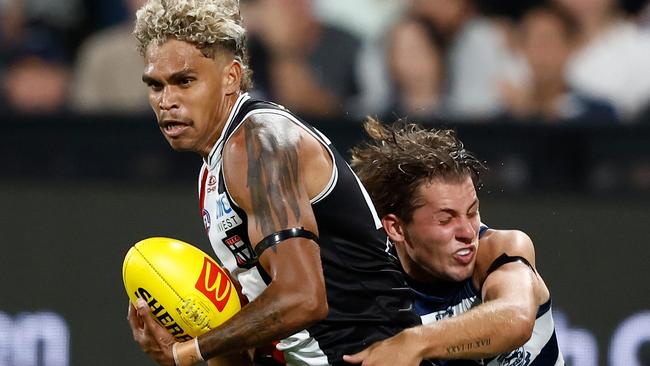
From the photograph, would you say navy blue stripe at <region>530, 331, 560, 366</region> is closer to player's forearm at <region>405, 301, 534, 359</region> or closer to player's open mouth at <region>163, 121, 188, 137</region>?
player's forearm at <region>405, 301, 534, 359</region>

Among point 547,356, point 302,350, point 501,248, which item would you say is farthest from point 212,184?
point 547,356

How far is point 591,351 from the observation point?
20.5ft

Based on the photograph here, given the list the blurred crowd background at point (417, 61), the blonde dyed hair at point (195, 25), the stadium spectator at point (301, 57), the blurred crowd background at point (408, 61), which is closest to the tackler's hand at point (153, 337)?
the blonde dyed hair at point (195, 25)

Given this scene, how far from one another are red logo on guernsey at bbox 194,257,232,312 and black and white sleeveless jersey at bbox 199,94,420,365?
0.17ft

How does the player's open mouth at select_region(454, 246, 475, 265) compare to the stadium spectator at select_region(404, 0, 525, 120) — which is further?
the stadium spectator at select_region(404, 0, 525, 120)

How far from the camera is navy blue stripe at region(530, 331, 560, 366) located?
4.73m

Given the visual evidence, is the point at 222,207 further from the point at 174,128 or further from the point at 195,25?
the point at 195,25

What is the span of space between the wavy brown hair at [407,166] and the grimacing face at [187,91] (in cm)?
89

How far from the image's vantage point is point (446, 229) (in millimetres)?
4645

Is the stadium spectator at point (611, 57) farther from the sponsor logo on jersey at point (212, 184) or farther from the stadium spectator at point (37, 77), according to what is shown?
the sponsor logo on jersey at point (212, 184)

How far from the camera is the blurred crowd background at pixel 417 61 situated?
761 cm

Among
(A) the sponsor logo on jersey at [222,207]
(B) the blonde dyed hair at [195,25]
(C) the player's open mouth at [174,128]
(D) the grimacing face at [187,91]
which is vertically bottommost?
(A) the sponsor logo on jersey at [222,207]

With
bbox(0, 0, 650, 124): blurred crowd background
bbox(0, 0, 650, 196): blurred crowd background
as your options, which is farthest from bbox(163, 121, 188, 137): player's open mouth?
bbox(0, 0, 650, 124): blurred crowd background

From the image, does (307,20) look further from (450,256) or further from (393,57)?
(450,256)
